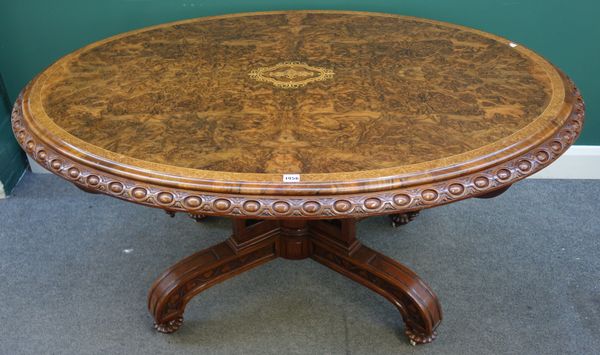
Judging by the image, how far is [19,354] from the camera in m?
1.45

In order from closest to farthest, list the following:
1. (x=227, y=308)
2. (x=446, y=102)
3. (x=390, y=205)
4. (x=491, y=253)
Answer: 1. (x=390, y=205)
2. (x=446, y=102)
3. (x=227, y=308)
4. (x=491, y=253)

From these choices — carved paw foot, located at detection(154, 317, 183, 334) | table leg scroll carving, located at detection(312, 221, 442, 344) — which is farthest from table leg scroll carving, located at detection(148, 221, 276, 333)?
table leg scroll carving, located at detection(312, 221, 442, 344)

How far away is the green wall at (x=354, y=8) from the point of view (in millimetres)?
1843

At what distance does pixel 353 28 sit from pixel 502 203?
0.86m

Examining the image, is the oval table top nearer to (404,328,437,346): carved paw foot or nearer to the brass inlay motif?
the brass inlay motif

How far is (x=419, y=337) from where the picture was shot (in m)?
1.44

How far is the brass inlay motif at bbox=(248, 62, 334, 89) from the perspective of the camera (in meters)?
1.30

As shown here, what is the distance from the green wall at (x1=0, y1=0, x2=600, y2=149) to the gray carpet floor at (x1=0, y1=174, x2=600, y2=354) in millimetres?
506

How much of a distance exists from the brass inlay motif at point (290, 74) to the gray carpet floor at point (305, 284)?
2.12 ft

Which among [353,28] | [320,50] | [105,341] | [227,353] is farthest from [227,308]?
[353,28]

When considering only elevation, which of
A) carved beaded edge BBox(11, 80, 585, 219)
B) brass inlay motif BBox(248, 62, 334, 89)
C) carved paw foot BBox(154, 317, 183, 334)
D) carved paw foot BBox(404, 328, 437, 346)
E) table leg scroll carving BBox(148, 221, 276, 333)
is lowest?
carved paw foot BBox(154, 317, 183, 334)

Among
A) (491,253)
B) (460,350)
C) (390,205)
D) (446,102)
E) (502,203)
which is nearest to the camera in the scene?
(390,205)

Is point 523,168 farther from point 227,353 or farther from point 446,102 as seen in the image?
point 227,353

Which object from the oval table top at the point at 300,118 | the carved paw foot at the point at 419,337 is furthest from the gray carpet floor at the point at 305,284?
the oval table top at the point at 300,118
